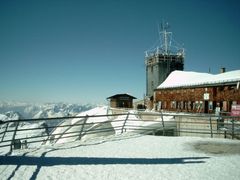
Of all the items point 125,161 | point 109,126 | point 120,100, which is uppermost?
point 120,100

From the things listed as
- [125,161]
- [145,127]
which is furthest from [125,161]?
[145,127]

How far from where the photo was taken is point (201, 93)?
1633 inches

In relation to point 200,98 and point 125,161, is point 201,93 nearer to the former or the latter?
point 200,98

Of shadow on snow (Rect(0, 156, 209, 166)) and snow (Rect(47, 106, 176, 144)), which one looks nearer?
shadow on snow (Rect(0, 156, 209, 166))

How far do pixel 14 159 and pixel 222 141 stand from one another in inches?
418

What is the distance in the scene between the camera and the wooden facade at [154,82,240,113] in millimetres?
36556

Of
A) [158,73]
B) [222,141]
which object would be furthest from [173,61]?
[222,141]

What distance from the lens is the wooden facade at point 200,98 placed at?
36556mm

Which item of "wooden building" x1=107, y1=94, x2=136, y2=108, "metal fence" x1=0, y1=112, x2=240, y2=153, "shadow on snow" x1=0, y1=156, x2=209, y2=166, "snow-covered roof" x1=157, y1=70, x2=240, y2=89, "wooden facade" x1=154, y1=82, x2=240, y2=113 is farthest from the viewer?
"wooden building" x1=107, y1=94, x2=136, y2=108

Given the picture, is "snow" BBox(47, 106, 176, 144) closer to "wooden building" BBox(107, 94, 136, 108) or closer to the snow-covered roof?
the snow-covered roof

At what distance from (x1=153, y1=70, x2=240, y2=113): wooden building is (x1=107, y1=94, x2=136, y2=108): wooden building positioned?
1213 cm

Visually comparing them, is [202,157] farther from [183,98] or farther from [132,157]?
[183,98]

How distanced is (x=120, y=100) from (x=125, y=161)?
55.1m

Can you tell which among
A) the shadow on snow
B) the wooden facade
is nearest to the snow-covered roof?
the wooden facade
